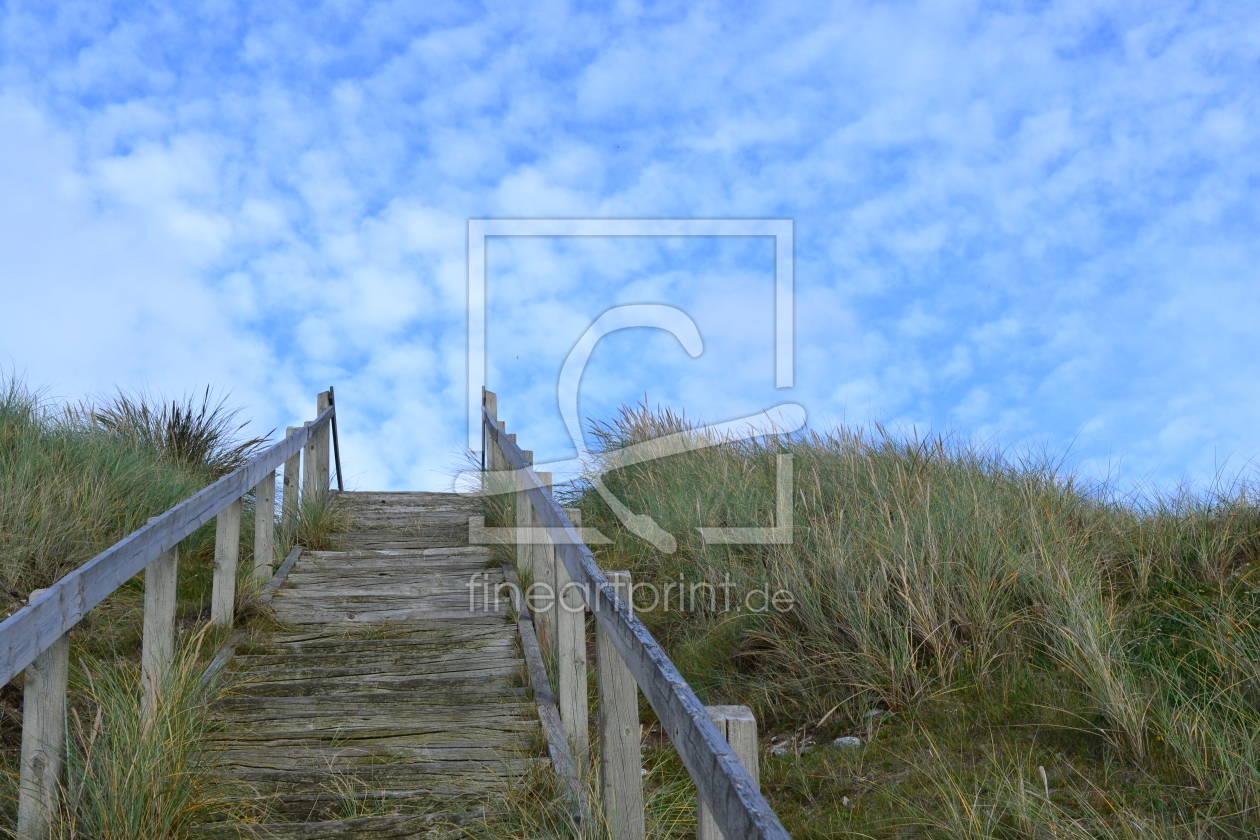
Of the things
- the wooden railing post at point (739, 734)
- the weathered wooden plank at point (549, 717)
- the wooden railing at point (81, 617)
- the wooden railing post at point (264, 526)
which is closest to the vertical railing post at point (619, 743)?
the weathered wooden plank at point (549, 717)

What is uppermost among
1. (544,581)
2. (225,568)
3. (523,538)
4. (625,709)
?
(523,538)

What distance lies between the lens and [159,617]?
4.73m

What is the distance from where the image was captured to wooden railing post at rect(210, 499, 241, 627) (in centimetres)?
635

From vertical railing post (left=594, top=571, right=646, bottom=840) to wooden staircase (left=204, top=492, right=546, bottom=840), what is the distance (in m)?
1.09

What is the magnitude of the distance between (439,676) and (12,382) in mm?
7092

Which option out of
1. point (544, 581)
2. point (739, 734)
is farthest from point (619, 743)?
point (544, 581)

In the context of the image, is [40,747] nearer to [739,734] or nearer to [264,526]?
[739,734]

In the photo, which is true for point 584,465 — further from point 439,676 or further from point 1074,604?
point 1074,604

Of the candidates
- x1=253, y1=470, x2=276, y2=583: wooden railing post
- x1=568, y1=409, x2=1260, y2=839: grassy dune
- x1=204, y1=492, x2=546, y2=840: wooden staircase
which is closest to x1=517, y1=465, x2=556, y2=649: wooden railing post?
x1=204, y1=492, x2=546, y2=840: wooden staircase

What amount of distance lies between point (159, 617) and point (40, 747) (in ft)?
3.39

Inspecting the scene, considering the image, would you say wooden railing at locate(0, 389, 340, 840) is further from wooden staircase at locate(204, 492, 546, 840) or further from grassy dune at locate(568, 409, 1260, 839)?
grassy dune at locate(568, 409, 1260, 839)

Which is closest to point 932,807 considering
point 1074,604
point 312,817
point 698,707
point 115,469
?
point 1074,604

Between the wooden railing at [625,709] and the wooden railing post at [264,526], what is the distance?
7.32ft

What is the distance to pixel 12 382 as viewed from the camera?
10.3 meters
